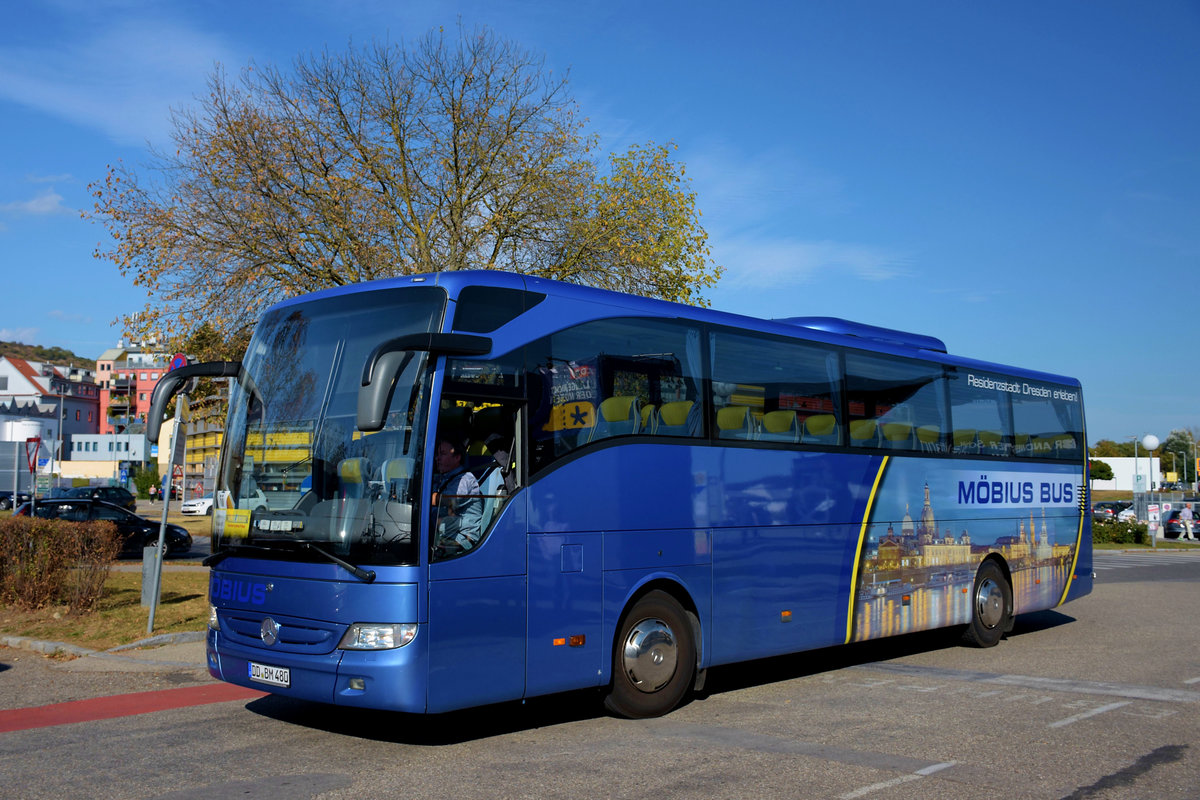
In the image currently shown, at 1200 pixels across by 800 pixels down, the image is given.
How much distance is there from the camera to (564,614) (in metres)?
7.70

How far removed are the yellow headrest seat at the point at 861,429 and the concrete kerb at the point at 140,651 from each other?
7108 millimetres

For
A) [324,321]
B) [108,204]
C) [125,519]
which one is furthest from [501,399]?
[125,519]

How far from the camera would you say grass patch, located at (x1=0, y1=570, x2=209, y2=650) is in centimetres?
1251

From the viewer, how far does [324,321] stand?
305 inches

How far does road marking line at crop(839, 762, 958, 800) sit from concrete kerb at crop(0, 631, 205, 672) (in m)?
7.37

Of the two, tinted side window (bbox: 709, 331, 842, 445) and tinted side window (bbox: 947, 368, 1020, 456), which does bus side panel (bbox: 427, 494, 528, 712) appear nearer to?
tinted side window (bbox: 709, 331, 842, 445)

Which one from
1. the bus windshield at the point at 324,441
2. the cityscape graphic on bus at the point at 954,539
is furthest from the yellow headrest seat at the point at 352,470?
the cityscape graphic on bus at the point at 954,539

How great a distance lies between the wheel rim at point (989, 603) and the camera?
12891mm

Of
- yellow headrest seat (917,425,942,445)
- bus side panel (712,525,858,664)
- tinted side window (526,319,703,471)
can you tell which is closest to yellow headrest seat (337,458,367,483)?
tinted side window (526,319,703,471)

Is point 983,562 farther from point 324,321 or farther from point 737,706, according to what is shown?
point 324,321

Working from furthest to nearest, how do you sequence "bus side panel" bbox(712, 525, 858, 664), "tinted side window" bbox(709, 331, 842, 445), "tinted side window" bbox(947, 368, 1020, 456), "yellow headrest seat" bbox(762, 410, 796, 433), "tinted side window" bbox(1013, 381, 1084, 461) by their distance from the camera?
1. "tinted side window" bbox(1013, 381, 1084, 461)
2. "tinted side window" bbox(947, 368, 1020, 456)
3. "yellow headrest seat" bbox(762, 410, 796, 433)
4. "tinted side window" bbox(709, 331, 842, 445)
5. "bus side panel" bbox(712, 525, 858, 664)

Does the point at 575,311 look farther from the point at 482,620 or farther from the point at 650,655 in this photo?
the point at 650,655

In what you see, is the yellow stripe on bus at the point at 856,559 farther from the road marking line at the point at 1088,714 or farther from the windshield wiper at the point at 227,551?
the windshield wiper at the point at 227,551

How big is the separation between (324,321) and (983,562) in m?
8.92
